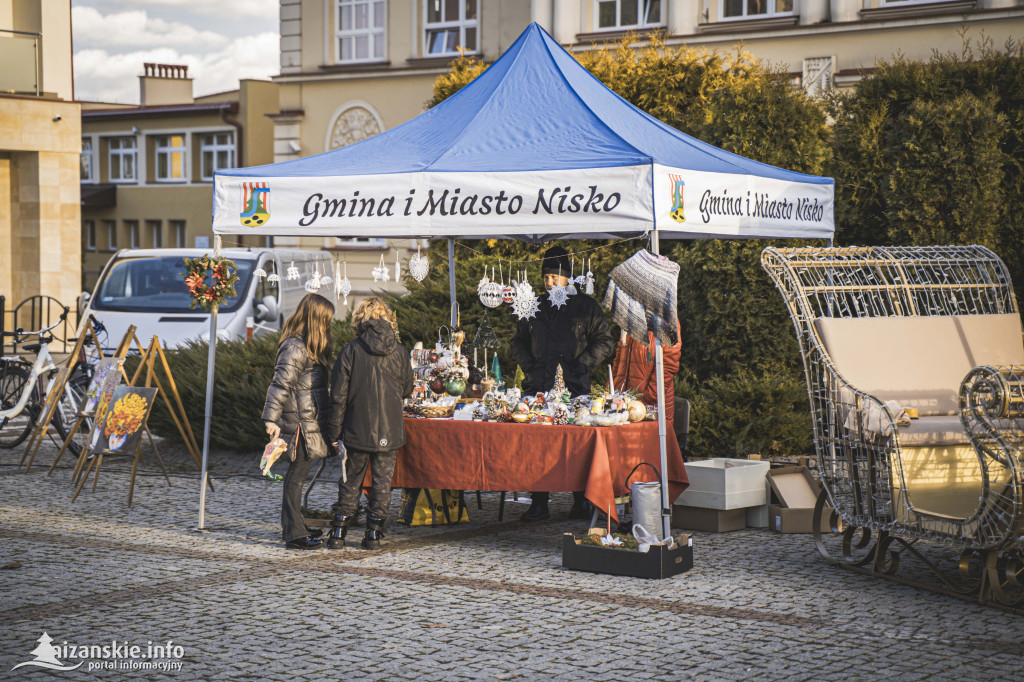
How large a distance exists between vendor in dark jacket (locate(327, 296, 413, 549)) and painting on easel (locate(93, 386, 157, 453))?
2.64m

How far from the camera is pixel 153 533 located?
863cm

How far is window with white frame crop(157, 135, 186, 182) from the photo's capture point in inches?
1730

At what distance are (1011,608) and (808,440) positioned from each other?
4933 mm

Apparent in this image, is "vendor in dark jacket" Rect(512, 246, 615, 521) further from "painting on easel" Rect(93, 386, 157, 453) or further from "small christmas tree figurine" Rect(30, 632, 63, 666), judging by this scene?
"small christmas tree figurine" Rect(30, 632, 63, 666)

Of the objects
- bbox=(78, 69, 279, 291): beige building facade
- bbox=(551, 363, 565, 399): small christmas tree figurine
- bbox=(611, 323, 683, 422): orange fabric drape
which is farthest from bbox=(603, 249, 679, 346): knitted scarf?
bbox=(78, 69, 279, 291): beige building facade

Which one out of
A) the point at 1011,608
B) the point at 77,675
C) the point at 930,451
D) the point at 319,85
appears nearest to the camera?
the point at 77,675

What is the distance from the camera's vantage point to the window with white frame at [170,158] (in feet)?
144

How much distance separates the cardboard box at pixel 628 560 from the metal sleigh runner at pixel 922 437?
3.30ft

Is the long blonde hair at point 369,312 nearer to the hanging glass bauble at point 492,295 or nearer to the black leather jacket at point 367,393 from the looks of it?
the black leather jacket at point 367,393

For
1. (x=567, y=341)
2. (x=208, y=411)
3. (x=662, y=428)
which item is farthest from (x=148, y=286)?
(x=662, y=428)

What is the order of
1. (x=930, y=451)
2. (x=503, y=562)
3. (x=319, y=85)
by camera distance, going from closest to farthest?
(x=930, y=451), (x=503, y=562), (x=319, y=85)

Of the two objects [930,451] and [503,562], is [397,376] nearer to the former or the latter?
[503,562]

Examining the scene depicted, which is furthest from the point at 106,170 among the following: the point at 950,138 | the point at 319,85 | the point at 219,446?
the point at 950,138

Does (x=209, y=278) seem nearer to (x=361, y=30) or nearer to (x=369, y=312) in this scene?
(x=369, y=312)
